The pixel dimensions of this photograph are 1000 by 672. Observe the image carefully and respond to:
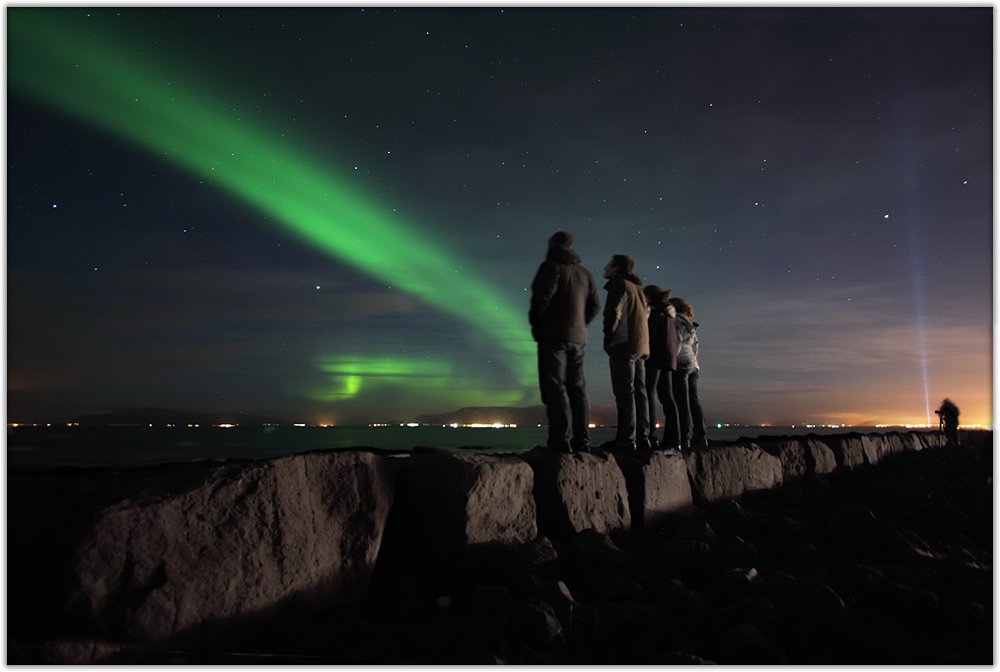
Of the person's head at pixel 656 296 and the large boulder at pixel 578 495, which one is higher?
the person's head at pixel 656 296

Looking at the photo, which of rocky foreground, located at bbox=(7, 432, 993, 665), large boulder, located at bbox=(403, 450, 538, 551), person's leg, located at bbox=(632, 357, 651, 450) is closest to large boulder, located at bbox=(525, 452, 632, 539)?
rocky foreground, located at bbox=(7, 432, 993, 665)

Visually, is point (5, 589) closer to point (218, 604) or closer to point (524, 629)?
point (218, 604)

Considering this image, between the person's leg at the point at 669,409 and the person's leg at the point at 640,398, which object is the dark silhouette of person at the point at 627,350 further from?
the person's leg at the point at 669,409

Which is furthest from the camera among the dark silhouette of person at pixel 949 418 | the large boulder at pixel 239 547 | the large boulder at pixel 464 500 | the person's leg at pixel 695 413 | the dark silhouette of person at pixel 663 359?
the dark silhouette of person at pixel 949 418

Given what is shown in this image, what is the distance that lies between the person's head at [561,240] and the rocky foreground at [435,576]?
69.2 inches

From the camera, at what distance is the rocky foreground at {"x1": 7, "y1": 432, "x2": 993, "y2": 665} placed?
2.27m

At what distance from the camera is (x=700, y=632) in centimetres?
252

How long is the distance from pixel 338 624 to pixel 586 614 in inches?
41.8

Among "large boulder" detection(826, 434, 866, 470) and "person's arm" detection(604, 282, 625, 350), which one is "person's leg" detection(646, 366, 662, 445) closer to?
"person's arm" detection(604, 282, 625, 350)

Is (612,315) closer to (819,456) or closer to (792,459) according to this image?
(792,459)

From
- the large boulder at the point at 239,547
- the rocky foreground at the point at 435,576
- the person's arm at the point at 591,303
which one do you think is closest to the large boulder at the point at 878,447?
the rocky foreground at the point at 435,576

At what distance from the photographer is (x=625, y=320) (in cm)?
529

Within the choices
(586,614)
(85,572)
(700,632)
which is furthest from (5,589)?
(700,632)

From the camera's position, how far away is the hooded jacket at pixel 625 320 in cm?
523
